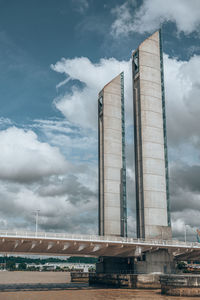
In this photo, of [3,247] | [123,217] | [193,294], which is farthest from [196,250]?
[3,247]

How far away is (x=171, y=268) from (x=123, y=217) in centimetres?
2312

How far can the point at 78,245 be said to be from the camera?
2154 inches

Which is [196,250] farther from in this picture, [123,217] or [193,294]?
Answer: [123,217]

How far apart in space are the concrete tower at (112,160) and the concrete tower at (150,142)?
1444 centimetres

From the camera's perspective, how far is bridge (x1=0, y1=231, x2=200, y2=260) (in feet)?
162

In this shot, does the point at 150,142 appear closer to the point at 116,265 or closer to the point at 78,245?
the point at 116,265

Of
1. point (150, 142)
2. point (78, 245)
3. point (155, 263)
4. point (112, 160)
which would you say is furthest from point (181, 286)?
point (112, 160)

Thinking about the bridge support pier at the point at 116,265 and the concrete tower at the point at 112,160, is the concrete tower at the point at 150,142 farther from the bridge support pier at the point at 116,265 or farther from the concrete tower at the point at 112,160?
the concrete tower at the point at 112,160

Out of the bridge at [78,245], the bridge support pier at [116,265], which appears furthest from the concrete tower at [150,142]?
the bridge support pier at [116,265]

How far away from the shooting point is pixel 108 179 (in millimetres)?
84938

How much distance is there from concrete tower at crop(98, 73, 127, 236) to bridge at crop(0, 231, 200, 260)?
19.0 m

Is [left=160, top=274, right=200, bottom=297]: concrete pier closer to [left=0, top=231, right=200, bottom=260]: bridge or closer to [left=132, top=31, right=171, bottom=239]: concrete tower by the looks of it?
[left=0, top=231, right=200, bottom=260]: bridge

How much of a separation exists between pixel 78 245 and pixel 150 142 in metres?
26.3

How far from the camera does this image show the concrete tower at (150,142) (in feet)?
221
